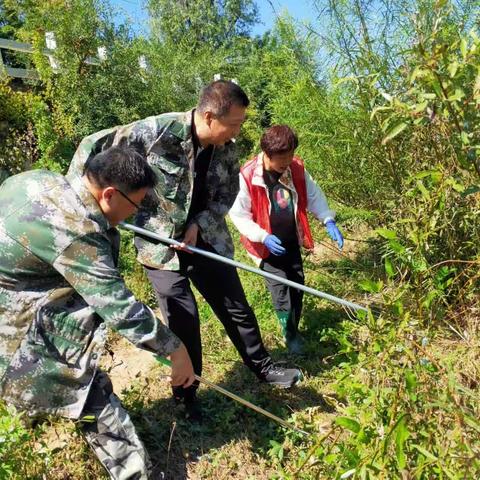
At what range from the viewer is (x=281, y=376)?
3100 millimetres

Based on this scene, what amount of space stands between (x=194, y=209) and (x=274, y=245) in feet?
2.12

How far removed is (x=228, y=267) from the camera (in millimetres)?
3055

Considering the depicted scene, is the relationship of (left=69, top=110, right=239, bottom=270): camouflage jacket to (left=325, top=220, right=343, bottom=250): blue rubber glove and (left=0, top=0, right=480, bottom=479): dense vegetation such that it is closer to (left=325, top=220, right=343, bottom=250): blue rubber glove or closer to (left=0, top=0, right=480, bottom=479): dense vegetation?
(left=0, top=0, right=480, bottom=479): dense vegetation

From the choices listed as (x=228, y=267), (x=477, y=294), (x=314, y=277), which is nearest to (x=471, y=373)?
(x=477, y=294)

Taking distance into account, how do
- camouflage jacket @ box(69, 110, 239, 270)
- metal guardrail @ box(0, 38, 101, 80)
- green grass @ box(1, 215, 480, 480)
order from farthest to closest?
1. metal guardrail @ box(0, 38, 101, 80)
2. camouflage jacket @ box(69, 110, 239, 270)
3. green grass @ box(1, 215, 480, 480)

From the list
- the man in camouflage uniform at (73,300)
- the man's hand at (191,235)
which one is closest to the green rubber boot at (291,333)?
the man's hand at (191,235)

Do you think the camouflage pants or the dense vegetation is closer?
the dense vegetation

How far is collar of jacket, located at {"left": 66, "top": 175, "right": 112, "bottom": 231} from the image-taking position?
1.96m

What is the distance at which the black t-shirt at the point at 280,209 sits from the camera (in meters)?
3.54

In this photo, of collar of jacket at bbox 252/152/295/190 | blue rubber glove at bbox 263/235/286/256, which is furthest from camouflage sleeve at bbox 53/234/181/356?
collar of jacket at bbox 252/152/295/190

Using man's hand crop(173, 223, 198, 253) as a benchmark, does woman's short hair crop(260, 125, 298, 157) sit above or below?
above

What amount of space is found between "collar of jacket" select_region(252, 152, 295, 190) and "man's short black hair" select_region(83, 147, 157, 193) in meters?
1.54

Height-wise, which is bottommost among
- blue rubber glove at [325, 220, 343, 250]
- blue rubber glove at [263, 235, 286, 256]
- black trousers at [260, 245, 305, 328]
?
black trousers at [260, 245, 305, 328]

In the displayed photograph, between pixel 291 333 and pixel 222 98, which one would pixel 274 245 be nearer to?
pixel 291 333
